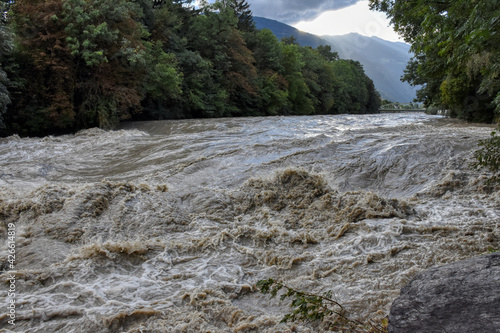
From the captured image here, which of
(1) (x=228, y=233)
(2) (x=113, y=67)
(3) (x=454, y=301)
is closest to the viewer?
(3) (x=454, y=301)

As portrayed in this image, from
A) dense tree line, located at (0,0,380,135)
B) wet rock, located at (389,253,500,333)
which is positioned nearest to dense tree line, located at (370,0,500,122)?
wet rock, located at (389,253,500,333)

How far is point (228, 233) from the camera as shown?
4215 millimetres

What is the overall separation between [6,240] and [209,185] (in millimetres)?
3046

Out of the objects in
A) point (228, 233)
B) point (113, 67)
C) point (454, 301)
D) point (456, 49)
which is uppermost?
point (113, 67)

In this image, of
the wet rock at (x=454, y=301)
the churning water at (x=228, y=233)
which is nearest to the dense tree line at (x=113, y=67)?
the churning water at (x=228, y=233)

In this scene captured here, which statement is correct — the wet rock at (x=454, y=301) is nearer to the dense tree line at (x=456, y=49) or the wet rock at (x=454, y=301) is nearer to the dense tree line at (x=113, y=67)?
the dense tree line at (x=456, y=49)

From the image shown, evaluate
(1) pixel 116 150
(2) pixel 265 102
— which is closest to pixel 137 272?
(1) pixel 116 150

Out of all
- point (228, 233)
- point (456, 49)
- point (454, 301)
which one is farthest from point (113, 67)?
point (454, 301)

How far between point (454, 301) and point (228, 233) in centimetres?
295

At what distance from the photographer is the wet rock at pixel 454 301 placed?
4.69 feet

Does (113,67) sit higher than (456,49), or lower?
higher

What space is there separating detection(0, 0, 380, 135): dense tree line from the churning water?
283 inches

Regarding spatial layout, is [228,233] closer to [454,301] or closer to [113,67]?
[454,301]

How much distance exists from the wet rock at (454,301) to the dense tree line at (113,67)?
1305 centimetres
